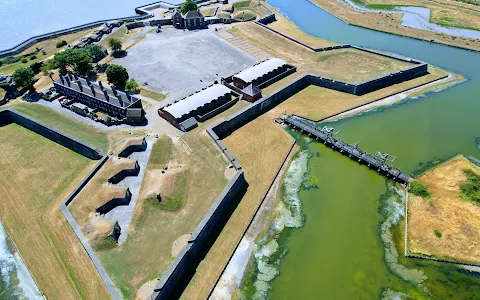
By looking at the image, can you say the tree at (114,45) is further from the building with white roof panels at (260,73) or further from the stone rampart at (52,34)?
the building with white roof panels at (260,73)

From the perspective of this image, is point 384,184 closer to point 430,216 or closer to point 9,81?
point 430,216

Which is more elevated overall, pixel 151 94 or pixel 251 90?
pixel 251 90

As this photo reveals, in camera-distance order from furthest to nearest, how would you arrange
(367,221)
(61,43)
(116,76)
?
(61,43) → (116,76) → (367,221)

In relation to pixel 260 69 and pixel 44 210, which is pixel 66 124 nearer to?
pixel 44 210

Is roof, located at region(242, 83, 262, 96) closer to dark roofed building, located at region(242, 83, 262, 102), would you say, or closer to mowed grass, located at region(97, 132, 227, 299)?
dark roofed building, located at region(242, 83, 262, 102)

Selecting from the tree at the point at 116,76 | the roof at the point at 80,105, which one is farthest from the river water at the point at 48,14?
the roof at the point at 80,105

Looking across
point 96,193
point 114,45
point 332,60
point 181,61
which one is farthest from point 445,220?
point 114,45

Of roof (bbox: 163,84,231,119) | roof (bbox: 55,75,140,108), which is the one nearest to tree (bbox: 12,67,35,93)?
roof (bbox: 55,75,140,108)
